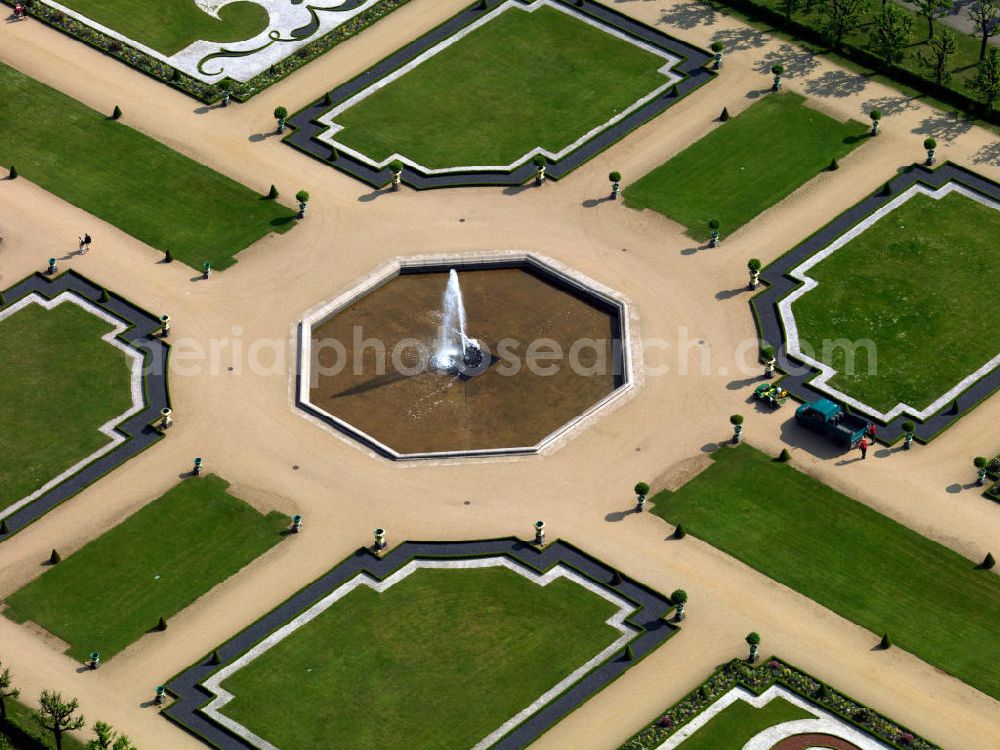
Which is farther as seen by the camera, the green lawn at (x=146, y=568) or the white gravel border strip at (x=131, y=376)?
the white gravel border strip at (x=131, y=376)

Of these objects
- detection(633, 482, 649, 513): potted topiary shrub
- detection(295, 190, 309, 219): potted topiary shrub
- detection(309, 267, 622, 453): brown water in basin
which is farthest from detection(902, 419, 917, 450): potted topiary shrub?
detection(295, 190, 309, 219): potted topiary shrub

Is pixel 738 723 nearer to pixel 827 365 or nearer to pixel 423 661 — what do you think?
pixel 423 661

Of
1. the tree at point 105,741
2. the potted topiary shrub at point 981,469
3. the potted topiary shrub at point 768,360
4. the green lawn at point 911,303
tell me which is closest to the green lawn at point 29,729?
the tree at point 105,741

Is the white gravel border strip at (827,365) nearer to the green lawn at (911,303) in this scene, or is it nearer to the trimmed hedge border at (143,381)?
the green lawn at (911,303)

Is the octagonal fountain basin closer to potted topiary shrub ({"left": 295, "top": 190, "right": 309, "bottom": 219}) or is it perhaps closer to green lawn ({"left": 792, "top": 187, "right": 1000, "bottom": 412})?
potted topiary shrub ({"left": 295, "top": 190, "right": 309, "bottom": 219})

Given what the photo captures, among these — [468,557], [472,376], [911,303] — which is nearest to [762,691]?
[468,557]

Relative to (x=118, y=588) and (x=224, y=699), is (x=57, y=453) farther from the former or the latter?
(x=224, y=699)

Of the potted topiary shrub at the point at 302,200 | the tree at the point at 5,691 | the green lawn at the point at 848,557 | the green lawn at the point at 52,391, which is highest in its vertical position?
the potted topiary shrub at the point at 302,200
